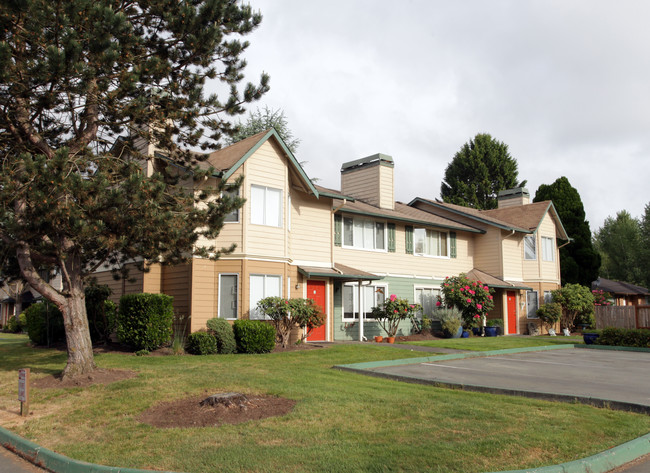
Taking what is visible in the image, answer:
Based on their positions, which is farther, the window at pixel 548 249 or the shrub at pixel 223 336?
the window at pixel 548 249

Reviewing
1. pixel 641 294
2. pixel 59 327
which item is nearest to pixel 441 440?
pixel 59 327

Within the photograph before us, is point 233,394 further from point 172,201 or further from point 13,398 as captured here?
point 172,201

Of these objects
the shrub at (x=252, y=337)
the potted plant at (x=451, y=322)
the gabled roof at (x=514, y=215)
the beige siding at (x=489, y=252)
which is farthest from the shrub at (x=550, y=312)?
the shrub at (x=252, y=337)

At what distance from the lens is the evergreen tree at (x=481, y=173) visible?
54.6 meters

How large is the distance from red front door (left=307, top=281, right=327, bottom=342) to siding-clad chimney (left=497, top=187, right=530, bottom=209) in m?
18.4

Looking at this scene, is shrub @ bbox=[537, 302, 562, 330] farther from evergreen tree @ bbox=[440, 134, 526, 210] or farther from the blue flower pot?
evergreen tree @ bbox=[440, 134, 526, 210]

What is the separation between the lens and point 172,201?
13.3 meters

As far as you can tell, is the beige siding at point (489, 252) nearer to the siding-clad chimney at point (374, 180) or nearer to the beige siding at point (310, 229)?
the siding-clad chimney at point (374, 180)

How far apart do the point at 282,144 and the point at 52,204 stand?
10857 millimetres

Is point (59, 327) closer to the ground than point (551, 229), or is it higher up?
closer to the ground

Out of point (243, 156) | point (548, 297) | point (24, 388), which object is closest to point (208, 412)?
point (24, 388)

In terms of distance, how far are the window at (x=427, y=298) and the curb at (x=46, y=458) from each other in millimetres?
20333

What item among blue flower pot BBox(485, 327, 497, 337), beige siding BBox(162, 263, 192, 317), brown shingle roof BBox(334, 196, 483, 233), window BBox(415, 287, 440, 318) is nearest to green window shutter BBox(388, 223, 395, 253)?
brown shingle roof BBox(334, 196, 483, 233)

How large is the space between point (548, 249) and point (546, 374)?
20.8 metres
